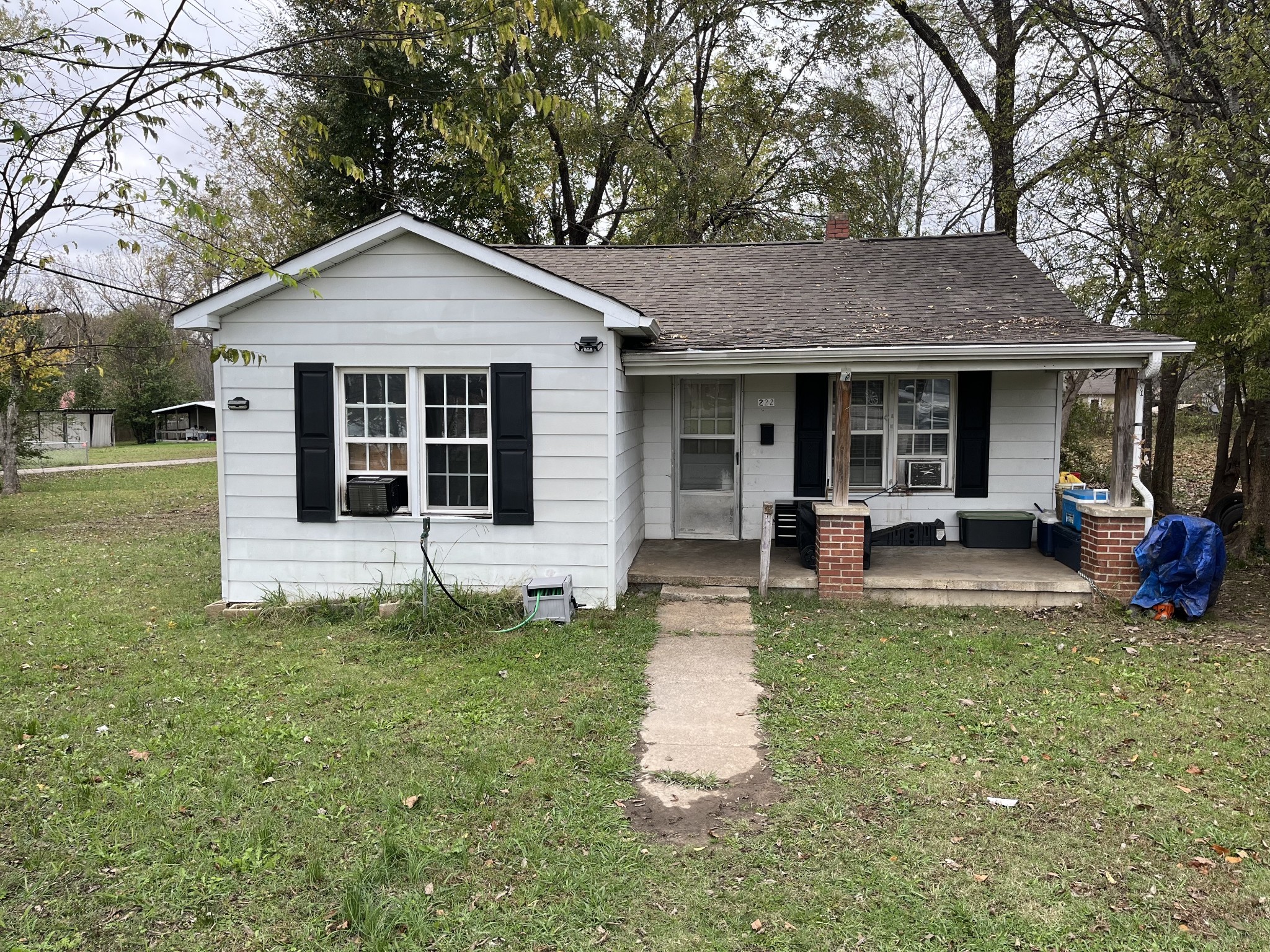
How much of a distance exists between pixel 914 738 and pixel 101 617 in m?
7.15

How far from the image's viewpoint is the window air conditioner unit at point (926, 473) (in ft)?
31.9

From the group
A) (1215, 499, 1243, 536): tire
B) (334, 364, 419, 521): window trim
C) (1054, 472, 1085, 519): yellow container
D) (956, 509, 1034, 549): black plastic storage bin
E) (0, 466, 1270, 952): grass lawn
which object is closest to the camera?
(0, 466, 1270, 952): grass lawn

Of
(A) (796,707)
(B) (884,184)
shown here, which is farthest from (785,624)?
(B) (884,184)

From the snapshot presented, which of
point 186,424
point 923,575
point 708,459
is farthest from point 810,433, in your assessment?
point 186,424

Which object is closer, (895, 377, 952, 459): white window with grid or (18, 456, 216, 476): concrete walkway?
(895, 377, 952, 459): white window with grid

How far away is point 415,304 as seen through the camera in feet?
24.7

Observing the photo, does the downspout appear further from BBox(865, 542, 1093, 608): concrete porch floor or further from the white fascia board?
the white fascia board

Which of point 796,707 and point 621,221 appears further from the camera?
point 621,221

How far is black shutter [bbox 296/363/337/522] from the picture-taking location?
7676mm

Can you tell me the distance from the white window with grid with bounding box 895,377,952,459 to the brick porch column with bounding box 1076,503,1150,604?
2121 mm

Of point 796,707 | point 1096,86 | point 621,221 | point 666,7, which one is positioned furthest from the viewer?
point 621,221

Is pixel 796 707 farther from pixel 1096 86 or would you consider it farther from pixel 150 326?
pixel 150 326

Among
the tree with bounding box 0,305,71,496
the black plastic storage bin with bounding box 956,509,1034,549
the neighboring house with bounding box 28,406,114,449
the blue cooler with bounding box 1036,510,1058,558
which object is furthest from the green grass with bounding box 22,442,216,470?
the blue cooler with bounding box 1036,510,1058,558

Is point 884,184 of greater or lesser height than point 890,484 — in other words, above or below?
above
